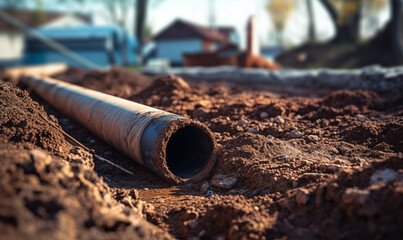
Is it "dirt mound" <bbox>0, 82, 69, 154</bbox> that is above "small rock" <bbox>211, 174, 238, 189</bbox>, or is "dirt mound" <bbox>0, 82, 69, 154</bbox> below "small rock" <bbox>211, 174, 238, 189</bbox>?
above

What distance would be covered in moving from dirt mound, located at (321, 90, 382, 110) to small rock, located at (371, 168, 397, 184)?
3.40 meters

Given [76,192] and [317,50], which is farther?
[317,50]

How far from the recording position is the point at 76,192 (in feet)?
7.91

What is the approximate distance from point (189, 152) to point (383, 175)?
7.55ft

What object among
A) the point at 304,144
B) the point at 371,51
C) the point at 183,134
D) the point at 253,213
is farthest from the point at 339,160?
the point at 371,51

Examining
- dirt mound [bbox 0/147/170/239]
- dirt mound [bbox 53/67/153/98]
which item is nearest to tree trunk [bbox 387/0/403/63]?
dirt mound [bbox 53/67/153/98]

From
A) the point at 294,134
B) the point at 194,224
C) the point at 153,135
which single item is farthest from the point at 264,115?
the point at 194,224

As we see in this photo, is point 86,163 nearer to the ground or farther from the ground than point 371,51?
nearer to the ground

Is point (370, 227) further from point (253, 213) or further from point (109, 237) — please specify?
point (109, 237)

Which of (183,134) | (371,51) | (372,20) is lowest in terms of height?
(183,134)

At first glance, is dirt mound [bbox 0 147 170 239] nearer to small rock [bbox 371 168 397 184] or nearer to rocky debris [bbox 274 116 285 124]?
small rock [bbox 371 168 397 184]

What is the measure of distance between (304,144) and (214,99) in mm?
2501

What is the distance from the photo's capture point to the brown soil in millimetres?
2223

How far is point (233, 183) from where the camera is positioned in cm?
360
